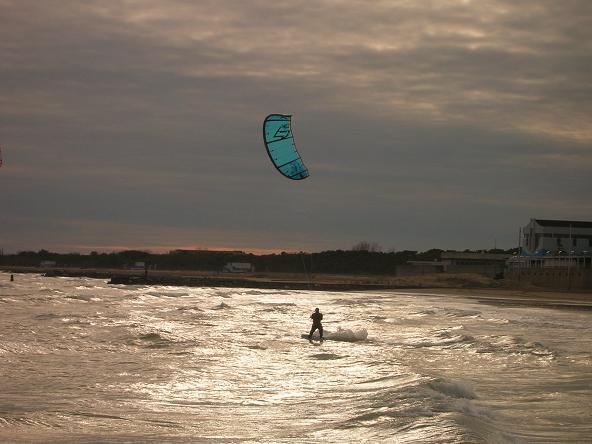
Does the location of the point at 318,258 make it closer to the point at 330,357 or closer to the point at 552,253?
the point at 552,253

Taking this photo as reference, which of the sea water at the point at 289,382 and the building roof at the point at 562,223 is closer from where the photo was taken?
the sea water at the point at 289,382

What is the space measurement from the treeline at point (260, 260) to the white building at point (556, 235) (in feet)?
124

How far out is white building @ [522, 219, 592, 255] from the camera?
85125 millimetres

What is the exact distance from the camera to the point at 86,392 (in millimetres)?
14398

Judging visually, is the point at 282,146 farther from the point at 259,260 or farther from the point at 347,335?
the point at 259,260

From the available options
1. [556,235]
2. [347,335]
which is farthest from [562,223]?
[347,335]

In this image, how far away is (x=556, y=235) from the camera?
85.6m

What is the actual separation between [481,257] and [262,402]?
97176mm

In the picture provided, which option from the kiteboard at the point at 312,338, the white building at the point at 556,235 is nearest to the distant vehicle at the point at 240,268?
the white building at the point at 556,235

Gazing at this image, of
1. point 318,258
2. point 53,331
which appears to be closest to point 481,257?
point 318,258

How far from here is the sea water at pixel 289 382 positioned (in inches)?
448

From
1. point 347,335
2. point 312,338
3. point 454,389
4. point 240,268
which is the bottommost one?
point 312,338

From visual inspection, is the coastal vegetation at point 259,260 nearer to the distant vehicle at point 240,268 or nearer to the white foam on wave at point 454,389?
the distant vehicle at point 240,268

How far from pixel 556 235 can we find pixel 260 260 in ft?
262
